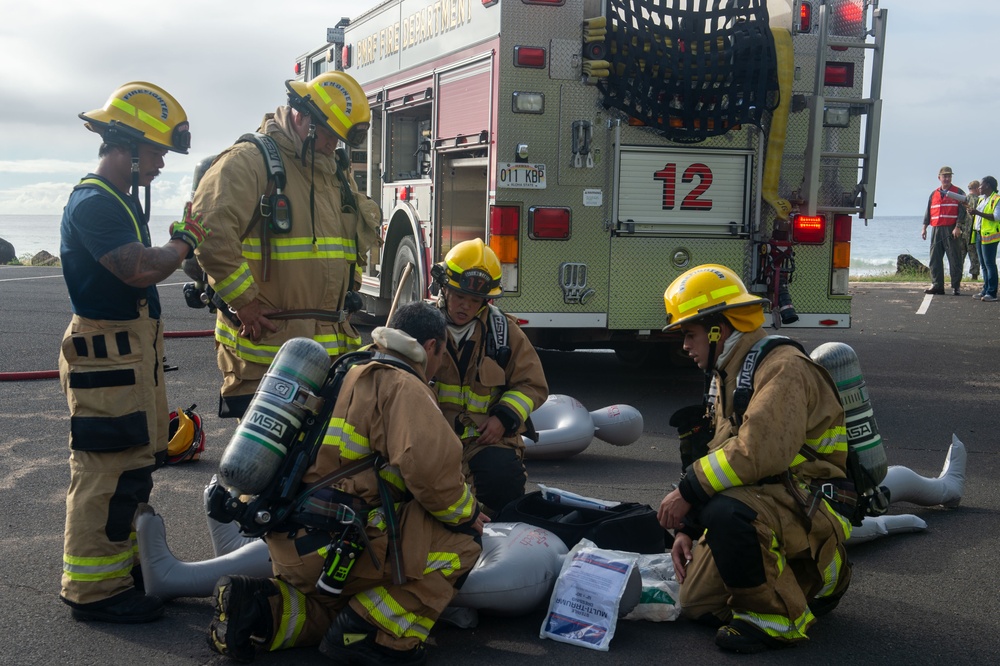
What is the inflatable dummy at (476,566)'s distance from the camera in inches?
150

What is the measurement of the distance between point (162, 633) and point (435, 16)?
608cm

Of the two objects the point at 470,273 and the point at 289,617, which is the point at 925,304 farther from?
the point at 289,617

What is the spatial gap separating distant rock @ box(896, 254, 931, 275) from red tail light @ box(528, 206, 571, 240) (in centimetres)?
1827

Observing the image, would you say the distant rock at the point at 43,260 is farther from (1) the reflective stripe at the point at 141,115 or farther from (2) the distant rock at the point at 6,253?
(1) the reflective stripe at the point at 141,115

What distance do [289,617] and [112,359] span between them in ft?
3.93

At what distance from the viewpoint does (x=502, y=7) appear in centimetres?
735

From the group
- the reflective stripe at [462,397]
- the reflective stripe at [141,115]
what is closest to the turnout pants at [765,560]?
the reflective stripe at [462,397]

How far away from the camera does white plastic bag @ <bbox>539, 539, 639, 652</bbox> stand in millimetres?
3701

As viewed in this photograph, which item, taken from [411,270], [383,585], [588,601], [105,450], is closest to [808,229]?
[411,270]

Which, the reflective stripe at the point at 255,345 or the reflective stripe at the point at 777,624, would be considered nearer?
the reflective stripe at the point at 777,624

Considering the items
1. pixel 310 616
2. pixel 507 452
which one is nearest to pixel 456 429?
pixel 507 452

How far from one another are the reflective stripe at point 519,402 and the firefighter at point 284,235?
781 millimetres

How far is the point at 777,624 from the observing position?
367 centimetres

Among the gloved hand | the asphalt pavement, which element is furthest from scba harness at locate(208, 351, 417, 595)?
the gloved hand
